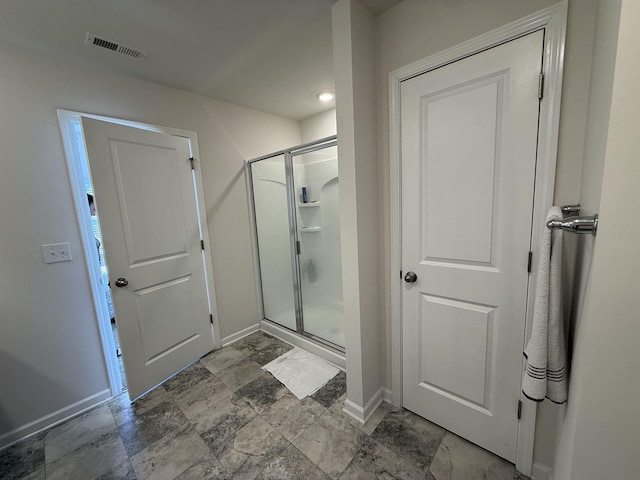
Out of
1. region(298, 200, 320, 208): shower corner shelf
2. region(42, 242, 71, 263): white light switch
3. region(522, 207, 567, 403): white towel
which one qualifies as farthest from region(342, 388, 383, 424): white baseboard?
region(42, 242, 71, 263): white light switch

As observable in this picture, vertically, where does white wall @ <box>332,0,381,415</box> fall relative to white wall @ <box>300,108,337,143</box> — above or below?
below

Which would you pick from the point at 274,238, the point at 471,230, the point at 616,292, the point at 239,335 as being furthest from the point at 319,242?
the point at 616,292

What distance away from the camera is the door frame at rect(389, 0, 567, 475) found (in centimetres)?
98

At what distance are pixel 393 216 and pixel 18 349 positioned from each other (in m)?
2.42

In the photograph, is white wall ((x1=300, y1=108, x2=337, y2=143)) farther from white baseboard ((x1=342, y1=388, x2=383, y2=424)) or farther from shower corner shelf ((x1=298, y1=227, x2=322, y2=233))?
white baseboard ((x1=342, y1=388, x2=383, y2=424))

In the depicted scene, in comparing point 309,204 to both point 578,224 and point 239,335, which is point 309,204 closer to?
point 239,335

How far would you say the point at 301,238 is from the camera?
Answer: 8.36ft

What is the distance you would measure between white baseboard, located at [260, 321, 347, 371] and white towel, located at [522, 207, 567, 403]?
1285mm

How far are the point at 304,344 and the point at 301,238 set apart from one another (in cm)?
102

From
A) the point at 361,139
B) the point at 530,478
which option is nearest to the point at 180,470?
the point at 530,478

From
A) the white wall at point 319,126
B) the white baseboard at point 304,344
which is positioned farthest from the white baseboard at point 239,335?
the white wall at point 319,126

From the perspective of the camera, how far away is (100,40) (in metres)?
1.49

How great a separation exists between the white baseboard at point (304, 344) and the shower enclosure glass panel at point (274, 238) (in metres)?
0.08

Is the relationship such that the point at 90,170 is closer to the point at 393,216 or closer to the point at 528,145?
the point at 393,216
